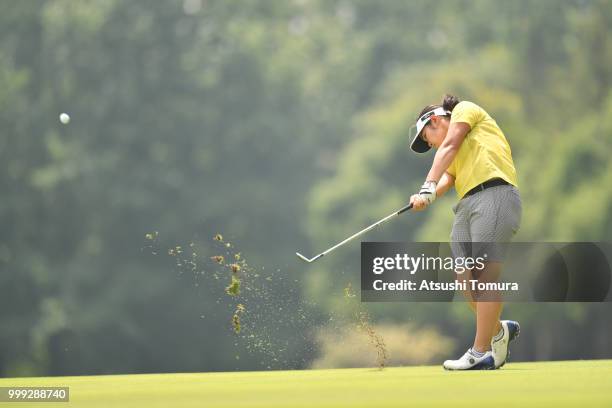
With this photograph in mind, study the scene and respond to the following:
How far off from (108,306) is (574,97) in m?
17.0

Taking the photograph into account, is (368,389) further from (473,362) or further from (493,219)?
(493,219)

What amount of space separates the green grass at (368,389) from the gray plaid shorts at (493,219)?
0.72m

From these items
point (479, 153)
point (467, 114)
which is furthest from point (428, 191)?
point (467, 114)

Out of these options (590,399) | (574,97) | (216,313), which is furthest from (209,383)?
(216,313)

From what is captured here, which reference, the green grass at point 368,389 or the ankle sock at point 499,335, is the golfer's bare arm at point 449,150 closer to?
the ankle sock at point 499,335

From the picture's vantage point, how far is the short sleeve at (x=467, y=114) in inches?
302

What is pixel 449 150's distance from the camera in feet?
25.1

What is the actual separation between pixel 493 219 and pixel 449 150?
487 mm

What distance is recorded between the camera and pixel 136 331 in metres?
44.0

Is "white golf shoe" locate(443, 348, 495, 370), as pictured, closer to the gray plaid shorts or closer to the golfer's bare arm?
the gray plaid shorts

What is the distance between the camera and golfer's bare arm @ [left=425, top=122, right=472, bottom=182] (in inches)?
301

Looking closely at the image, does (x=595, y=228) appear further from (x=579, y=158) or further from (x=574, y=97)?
(x=574, y=97)

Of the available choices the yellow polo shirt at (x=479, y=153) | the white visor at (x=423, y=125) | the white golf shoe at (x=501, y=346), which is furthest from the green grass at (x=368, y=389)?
the white visor at (x=423, y=125)

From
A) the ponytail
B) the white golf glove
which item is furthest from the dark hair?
the white golf glove
